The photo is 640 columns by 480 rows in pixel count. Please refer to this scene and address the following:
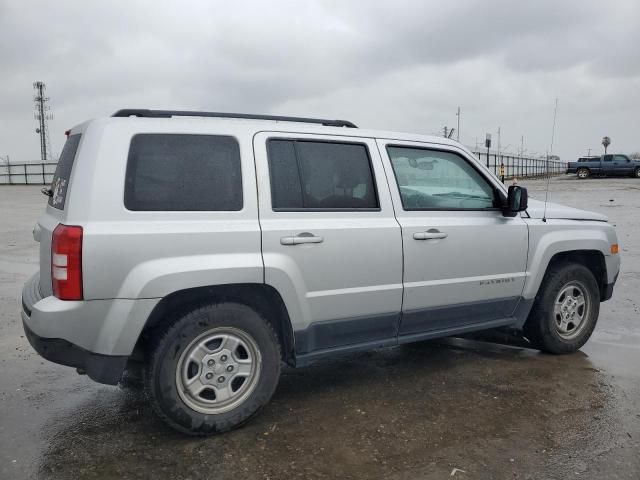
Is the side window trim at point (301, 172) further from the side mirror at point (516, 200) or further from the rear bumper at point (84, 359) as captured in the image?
the rear bumper at point (84, 359)

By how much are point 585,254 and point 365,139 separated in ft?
7.92

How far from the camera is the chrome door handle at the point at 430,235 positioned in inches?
152

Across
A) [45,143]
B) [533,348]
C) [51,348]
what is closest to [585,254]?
[533,348]

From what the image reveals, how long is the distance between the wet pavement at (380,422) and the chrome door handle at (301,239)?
113cm

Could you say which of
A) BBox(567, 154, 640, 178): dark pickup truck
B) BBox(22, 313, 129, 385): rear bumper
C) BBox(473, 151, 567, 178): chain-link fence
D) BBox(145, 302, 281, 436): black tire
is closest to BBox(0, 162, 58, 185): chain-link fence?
BBox(473, 151, 567, 178): chain-link fence

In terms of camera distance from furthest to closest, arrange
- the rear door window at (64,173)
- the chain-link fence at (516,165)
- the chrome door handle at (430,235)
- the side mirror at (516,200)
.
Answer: the chain-link fence at (516,165), the side mirror at (516,200), the chrome door handle at (430,235), the rear door window at (64,173)

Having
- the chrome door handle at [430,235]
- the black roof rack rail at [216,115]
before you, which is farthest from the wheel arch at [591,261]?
the black roof rack rail at [216,115]

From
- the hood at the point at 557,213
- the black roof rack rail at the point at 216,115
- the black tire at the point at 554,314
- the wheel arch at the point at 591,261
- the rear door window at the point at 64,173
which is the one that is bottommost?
the black tire at the point at 554,314

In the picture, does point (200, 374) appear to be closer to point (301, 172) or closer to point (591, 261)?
point (301, 172)

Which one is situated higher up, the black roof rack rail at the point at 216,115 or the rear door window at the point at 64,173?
the black roof rack rail at the point at 216,115

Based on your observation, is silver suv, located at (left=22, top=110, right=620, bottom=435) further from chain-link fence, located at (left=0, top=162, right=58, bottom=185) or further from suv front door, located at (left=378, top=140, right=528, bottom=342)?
chain-link fence, located at (left=0, top=162, right=58, bottom=185)

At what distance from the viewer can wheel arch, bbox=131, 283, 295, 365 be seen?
10.5 ft

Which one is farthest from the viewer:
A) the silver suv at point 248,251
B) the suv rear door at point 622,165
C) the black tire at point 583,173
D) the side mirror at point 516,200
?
the black tire at point 583,173

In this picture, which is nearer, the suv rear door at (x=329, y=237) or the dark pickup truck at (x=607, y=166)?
the suv rear door at (x=329, y=237)
